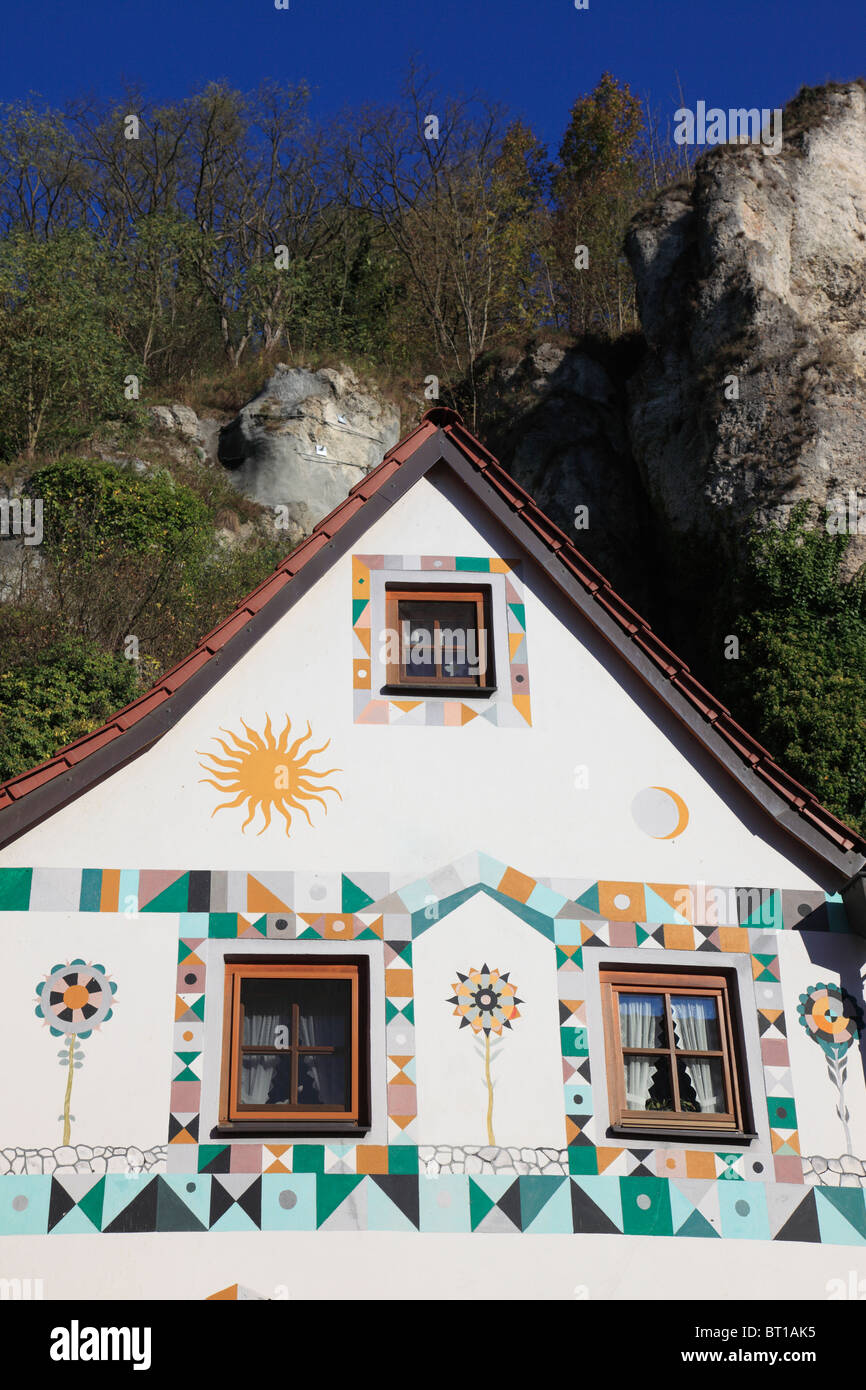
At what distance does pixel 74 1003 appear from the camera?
29.0 feet

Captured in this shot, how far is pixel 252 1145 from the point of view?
8.59 metres

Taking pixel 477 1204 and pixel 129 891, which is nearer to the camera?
pixel 477 1204

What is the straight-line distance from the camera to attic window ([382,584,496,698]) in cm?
1047

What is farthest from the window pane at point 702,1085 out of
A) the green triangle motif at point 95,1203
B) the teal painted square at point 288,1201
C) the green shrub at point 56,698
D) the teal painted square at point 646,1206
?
the green shrub at point 56,698

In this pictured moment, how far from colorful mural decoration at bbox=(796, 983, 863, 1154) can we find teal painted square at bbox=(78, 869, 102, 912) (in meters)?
4.43

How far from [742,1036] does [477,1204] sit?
6.82ft

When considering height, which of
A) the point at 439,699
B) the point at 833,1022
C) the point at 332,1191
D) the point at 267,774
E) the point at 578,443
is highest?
the point at 578,443

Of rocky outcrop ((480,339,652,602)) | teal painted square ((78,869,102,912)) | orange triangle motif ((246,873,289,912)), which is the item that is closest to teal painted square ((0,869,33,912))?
teal painted square ((78,869,102,912))

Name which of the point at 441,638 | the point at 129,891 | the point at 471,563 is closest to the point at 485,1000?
the point at 129,891

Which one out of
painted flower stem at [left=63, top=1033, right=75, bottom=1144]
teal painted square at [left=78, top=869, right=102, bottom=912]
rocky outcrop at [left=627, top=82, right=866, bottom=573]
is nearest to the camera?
painted flower stem at [left=63, top=1033, right=75, bottom=1144]

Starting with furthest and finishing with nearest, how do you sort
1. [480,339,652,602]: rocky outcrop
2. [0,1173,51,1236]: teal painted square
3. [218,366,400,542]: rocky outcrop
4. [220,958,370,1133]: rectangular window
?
[218,366,400,542]: rocky outcrop, [480,339,652,602]: rocky outcrop, [220,958,370,1133]: rectangular window, [0,1173,51,1236]: teal painted square

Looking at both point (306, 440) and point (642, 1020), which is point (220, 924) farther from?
point (306, 440)

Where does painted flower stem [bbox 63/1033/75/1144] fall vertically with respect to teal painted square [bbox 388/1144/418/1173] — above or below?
above

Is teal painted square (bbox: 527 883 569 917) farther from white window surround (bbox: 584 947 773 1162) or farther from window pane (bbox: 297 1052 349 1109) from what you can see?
window pane (bbox: 297 1052 349 1109)
